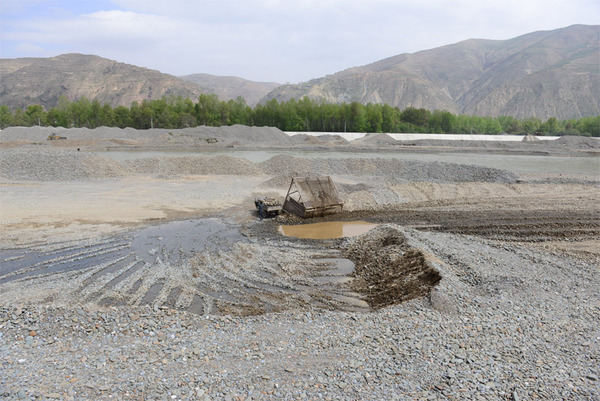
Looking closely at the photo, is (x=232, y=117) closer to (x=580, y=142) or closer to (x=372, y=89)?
(x=580, y=142)

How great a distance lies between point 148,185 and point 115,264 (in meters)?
14.7

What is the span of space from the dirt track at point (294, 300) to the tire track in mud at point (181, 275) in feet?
0.25

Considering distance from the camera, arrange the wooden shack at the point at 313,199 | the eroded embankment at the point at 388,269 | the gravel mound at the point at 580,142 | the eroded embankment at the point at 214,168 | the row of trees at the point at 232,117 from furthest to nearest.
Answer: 1. the row of trees at the point at 232,117
2. the gravel mound at the point at 580,142
3. the eroded embankment at the point at 214,168
4. the wooden shack at the point at 313,199
5. the eroded embankment at the point at 388,269

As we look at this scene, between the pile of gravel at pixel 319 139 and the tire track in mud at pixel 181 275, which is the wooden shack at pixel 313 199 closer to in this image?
the tire track in mud at pixel 181 275

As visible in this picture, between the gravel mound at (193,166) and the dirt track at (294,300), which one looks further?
the gravel mound at (193,166)

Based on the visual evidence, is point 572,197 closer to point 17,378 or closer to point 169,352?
point 169,352

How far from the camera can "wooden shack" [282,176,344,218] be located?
18.8 meters

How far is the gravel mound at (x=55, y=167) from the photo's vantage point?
1078 inches

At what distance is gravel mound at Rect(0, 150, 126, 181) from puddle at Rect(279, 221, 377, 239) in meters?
17.9

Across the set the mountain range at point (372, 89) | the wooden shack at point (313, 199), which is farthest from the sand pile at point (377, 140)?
the mountain range at point (372, 89)

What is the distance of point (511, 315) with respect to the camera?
8359 millimetres

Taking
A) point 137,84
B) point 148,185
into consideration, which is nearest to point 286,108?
point 148,185

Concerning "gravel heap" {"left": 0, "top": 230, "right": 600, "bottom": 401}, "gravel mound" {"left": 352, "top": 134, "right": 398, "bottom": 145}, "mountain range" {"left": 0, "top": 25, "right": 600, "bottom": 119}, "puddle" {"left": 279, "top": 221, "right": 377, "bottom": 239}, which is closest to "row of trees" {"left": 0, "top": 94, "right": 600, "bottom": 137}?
"gravel mound" {"left": 352, "top": 134, "right": 398, "bottom": 145}

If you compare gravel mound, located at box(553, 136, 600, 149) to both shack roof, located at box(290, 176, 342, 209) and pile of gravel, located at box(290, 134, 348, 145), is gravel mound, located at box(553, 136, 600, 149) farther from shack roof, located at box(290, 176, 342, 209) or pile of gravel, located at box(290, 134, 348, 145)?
shack roof, located at box(290, 176, 342, 209)
